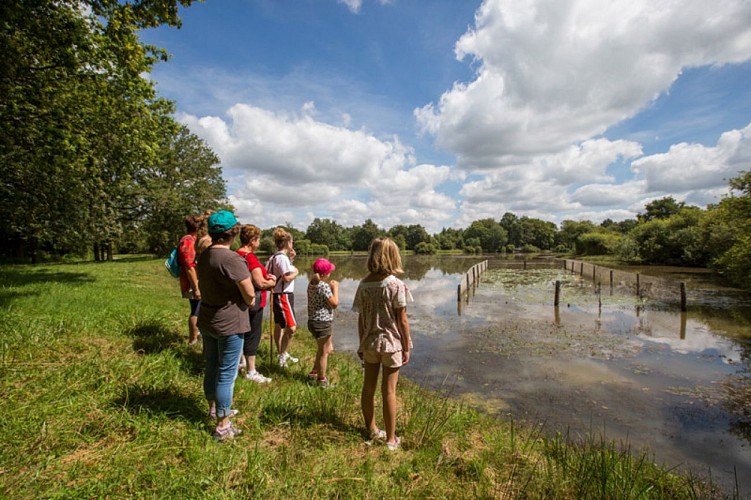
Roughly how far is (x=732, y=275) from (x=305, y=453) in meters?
29.3

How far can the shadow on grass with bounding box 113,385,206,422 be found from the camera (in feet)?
10.7

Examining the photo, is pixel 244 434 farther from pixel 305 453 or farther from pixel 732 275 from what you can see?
pixel 732 275

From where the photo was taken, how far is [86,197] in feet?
39.4

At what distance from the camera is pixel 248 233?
4004 mm

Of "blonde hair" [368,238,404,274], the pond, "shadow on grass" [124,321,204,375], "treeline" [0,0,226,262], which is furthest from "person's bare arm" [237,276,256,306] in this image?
"treeline" [0,0,226,262]

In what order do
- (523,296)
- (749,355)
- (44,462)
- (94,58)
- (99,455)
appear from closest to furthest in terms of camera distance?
(44,462) < (99,455) < (94,58) < (749,355) < (523,296)

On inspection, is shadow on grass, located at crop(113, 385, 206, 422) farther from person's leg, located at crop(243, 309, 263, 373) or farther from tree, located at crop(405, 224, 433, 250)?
tree, located at crop(405, 224, 433, 250)

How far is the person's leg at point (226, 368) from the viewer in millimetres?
2914

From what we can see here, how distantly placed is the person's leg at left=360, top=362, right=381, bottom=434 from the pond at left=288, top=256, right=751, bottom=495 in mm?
3874

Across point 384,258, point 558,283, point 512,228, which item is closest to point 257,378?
point 384,258


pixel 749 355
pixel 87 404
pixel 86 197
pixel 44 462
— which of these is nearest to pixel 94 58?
pixel 86 197

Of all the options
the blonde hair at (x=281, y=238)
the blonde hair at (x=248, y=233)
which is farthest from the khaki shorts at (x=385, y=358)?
the blonde hair at (x=281, y=238)

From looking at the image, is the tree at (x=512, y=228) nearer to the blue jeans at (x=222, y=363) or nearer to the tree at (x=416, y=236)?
the tree at (x=416, y=236)

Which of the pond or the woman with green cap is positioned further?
the pond
